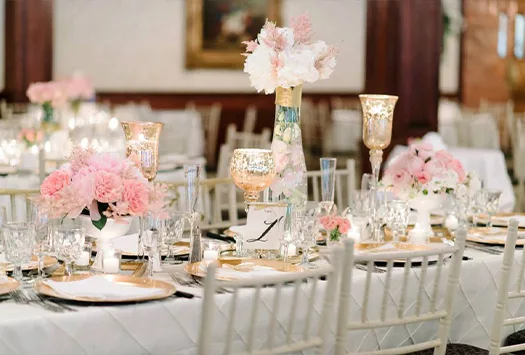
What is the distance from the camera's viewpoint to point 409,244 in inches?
129

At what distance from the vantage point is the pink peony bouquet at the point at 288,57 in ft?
10.1

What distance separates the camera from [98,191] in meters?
2.74

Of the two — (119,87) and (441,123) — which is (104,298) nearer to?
(441,123)

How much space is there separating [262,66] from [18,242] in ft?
3.24

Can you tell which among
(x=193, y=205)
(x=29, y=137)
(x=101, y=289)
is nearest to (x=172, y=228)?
(x=193, y=205)

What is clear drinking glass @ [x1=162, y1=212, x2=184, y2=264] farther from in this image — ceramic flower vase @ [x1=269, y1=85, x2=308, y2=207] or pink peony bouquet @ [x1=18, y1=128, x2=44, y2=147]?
pink peony bouquet @ [x1=18, y1=128, x2=44, y2=147]

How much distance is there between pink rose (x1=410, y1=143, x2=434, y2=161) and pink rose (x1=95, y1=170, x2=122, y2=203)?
4.03ft

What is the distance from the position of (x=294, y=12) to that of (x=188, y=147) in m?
3.31

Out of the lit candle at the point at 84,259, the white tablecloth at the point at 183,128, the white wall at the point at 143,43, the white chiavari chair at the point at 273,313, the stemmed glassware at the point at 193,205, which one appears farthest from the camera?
the white wall at the point at 143,43

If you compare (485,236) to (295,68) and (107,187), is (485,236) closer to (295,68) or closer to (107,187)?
(295,68)

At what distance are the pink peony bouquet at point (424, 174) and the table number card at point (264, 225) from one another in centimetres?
63

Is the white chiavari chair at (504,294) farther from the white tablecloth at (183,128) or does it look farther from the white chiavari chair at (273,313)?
the white tablecloth at (183,128)

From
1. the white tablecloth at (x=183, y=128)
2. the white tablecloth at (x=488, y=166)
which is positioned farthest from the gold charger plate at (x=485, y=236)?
the white tablecloth at (x=183, y=128)

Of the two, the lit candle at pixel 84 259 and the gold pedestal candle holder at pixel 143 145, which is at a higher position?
the gold pedestal candle holder at pixel 143 145
